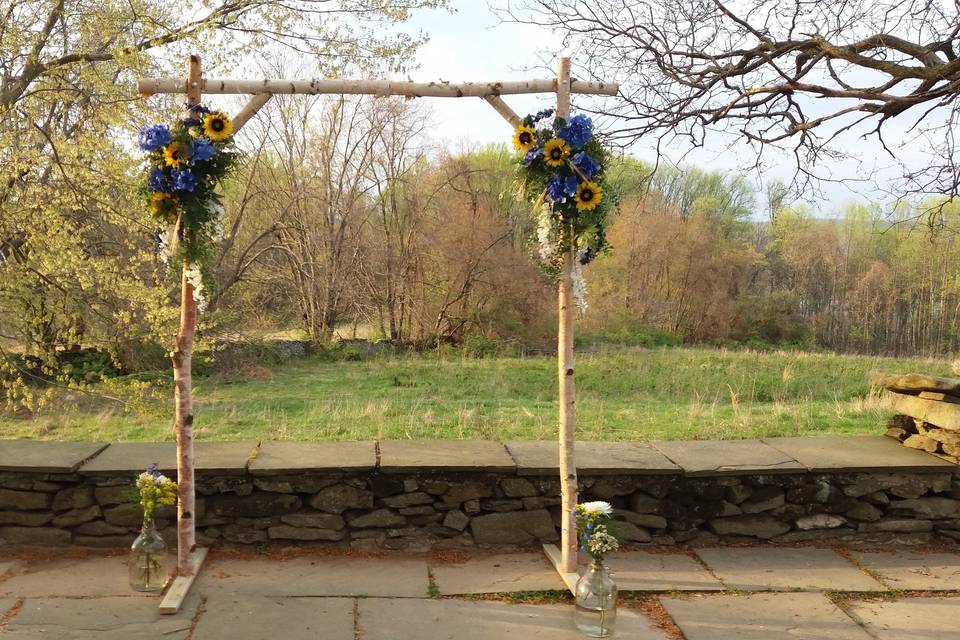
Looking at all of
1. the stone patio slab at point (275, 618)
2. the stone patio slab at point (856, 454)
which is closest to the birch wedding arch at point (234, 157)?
the stone patio slab at point (275, 618)

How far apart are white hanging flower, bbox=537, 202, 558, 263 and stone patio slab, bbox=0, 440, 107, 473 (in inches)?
122

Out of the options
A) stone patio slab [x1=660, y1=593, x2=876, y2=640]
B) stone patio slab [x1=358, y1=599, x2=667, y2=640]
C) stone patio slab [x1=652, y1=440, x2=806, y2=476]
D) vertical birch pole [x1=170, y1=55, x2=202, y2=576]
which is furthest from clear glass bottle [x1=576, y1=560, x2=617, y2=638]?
vertical birch pole [x1=170, y1=55, x2=202, y2=576]

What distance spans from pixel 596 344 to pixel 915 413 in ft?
59.4

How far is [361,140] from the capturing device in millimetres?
20219

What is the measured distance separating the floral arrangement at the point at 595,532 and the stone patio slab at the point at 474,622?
0.37 meters

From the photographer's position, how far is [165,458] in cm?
468

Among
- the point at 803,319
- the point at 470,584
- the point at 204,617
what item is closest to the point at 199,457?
the point at 204,617

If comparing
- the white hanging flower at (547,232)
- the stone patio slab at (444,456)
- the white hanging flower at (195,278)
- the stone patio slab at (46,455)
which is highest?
the white hanging flower at (547,232)

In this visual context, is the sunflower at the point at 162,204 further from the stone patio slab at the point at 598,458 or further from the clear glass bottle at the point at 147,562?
the stone patio slab at the point at 598,458

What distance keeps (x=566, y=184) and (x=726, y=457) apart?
232 cm

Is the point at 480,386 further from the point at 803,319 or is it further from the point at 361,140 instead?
the point at 803,319

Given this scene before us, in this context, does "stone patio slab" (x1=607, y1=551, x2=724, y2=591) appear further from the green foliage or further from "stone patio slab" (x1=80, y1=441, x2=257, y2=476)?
"stone patio slab" (x1=80, y1=441, x2=257, y2=476)

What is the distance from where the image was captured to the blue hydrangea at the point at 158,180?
12.7ft

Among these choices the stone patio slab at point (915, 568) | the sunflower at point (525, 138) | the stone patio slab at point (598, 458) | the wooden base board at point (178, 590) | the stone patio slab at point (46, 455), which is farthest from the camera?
the stone patio slab at point (598, 458)
